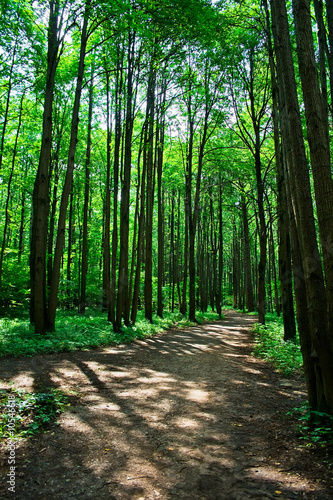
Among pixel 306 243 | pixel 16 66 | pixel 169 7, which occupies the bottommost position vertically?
pixel 306 243

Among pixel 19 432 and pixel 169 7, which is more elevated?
pixel 169 7

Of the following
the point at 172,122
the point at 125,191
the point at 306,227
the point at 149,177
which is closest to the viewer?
the point at 306,227

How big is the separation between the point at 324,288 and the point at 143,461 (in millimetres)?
2675

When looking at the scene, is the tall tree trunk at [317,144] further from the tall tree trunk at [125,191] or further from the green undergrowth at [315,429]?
the tall tree trunk at [125,191]

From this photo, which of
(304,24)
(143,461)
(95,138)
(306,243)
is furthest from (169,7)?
(95,138)

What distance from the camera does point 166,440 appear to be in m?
3.44

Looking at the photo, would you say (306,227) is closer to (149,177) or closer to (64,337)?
(64,337)

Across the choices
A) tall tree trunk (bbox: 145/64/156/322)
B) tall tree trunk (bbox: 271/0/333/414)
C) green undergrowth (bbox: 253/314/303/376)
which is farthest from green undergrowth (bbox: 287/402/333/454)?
tall tree trunk (bbox: 145/64/156/322)

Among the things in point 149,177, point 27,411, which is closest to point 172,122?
point 149,177

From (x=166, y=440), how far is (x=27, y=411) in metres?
1.77

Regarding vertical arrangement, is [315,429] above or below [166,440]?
above

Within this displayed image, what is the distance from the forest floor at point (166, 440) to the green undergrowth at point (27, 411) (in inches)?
5.7

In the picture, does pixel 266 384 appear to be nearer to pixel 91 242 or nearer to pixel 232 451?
pixel 232 451

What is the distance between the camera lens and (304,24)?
11.5 feet
